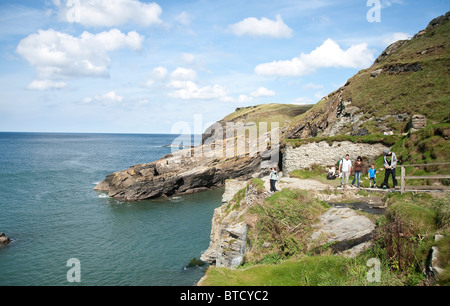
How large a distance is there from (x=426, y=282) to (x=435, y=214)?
333 centimetres

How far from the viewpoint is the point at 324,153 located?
2719 cm

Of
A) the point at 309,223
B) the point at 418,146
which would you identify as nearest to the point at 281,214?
the point at 309,223

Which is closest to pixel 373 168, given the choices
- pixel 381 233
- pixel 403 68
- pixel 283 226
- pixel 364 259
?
pixel 283 226

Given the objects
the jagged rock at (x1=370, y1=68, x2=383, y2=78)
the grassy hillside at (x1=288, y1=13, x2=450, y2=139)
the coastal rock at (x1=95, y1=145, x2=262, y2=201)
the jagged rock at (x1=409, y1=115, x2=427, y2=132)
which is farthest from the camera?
the coastal rock at (x1=95, y1=145, x2=262, y2=201)

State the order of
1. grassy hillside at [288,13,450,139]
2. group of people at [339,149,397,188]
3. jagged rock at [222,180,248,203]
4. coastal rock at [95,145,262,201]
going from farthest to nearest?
coastal rock at [95,145,262,201], grassy hillside at [288,13,450,139], jagged rock at [222,180,248,203], group of people at [339,149,397,188]

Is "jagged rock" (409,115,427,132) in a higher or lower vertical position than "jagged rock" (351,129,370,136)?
higher

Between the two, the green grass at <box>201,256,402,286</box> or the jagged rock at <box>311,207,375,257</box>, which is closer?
the green grass at <box>201,256,402,286</box>

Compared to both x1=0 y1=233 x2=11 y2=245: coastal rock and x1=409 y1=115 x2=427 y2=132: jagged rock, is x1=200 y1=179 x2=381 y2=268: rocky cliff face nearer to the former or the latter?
x1=409 y1=115 x2=427 y2=132: jagged rock

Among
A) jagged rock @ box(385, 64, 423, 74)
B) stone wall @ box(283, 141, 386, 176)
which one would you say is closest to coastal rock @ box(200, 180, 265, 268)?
stone wall @ box(283, 141, 386, 176)

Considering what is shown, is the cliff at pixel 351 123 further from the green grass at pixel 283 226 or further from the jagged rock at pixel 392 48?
the green grass at pixel 283 226

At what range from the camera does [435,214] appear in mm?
9242

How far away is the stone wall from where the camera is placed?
2447cm

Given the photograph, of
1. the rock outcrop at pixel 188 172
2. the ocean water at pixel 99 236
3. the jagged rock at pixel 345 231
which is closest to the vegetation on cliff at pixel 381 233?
the jagged rock at pixel 345 231

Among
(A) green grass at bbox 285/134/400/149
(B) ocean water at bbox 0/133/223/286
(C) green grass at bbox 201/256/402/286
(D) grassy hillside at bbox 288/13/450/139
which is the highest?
(D) grassy hillside at bbox 288/13/450/139
